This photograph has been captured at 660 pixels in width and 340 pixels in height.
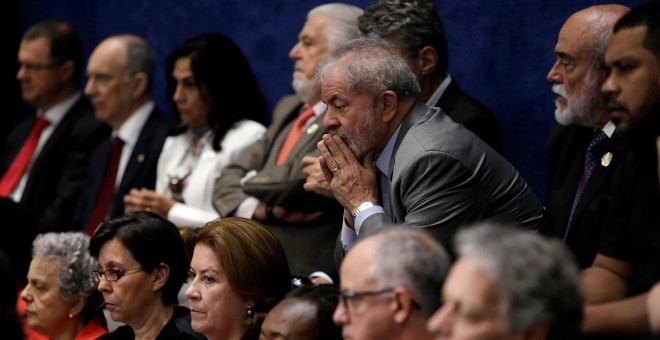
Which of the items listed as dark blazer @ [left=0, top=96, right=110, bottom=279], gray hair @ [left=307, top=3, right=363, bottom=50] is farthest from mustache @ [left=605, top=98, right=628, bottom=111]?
dark blazer @ [left=0, top=96, right=110, bottom=279]

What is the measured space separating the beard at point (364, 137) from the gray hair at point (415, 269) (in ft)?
3.43

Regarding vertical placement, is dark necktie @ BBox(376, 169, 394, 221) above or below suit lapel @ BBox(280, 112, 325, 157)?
above

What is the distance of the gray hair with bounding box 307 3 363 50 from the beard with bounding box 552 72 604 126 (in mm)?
1284

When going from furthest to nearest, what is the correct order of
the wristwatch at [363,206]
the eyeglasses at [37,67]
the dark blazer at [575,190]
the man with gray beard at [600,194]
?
1. the eyeglasses at [37,67]
2. the wristwatch at [363,206]
3. the dark blazer at [575,190]
4. the man with gray beard at [600,194]

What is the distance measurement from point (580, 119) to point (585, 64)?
0.17m

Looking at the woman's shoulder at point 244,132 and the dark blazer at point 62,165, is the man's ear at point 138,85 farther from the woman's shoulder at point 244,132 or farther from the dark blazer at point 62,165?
the woman's shoulder at point 244,132

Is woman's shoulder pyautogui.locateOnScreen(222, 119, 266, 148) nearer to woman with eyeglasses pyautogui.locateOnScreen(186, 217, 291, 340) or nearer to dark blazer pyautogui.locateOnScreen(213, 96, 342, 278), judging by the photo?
dark blazer pyautogui.locateOnScreen(213, 96, 342, 278)

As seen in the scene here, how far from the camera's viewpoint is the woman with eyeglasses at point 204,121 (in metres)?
5.11

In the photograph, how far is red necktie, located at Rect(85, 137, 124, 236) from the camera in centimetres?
557

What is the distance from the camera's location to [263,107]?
18.2 ft

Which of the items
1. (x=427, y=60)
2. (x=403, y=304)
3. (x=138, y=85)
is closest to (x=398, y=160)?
(x=427, y=60)

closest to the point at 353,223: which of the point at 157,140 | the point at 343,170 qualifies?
the point at 343,170

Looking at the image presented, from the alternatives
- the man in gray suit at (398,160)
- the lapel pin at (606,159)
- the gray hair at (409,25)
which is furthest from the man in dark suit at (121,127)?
the lapel pin at (606,159)

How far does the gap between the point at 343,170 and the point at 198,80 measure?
1.76 metres
